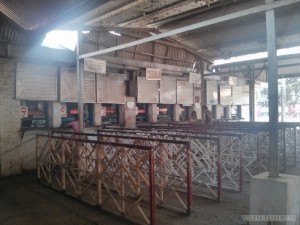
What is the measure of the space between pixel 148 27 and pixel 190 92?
4786 millimetres

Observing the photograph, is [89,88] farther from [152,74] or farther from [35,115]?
[152,74]

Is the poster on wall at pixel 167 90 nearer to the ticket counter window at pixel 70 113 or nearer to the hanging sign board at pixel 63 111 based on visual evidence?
the ticket counter window at pixel 70 113

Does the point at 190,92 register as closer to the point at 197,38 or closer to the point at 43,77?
the point at 197,38

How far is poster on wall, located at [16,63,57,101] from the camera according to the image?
25.7 feet

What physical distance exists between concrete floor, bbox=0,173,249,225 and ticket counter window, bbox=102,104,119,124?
4291mm

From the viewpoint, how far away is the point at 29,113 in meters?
8.25

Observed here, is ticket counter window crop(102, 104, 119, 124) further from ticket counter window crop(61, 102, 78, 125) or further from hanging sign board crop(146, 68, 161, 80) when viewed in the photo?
hanging sign board crop(146, 68, 161, 80)

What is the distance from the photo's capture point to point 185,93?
13.1m

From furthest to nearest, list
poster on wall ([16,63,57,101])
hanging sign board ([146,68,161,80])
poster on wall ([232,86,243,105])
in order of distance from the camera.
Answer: poster on wall ([232,86,243,105])
hanging sign board ([146,68,161,80])
poster on wall ([16,63,57,101])

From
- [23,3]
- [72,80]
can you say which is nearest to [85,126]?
[72,80]

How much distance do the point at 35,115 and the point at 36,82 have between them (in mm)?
1042

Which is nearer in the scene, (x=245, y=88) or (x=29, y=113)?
(x=29, y=113)

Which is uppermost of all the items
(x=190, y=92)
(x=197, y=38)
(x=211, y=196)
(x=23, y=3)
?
(x=197, y=38)

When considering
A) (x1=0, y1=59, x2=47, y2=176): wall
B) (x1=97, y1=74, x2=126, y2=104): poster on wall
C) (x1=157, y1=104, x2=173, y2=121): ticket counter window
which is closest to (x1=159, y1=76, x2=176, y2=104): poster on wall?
(x1=157, y1=104, x2=173, y2=121): ticket counter window
